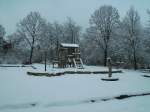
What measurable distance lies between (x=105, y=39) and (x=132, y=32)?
14.9 feet

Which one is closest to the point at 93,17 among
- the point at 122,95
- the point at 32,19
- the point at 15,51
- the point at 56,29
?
the point at 32,19

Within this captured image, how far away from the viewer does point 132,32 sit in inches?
1066

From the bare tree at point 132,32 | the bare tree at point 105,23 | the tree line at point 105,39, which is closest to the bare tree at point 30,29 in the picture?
the tree line at point 105,39

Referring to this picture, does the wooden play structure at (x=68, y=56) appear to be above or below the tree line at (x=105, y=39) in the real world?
below

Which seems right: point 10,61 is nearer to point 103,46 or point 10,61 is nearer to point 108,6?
point 103,46

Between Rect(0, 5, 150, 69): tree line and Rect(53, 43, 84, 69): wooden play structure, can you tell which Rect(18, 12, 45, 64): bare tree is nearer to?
Rect(0, 5, 150, 69): tree line

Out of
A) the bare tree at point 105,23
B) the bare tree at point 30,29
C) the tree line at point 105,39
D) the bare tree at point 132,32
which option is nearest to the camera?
the bare tree at point 132,32

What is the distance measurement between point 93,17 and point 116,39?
5.57 m

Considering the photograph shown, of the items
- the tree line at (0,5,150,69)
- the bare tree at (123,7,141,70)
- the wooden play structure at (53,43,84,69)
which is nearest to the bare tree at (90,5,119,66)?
the tree line at (0,5,150,69)

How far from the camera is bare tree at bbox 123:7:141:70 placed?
26.7m

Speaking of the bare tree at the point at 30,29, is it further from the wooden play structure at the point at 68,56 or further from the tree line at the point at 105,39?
the wooden play structure at the point at 68,56

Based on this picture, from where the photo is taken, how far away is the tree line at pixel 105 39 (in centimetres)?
2722

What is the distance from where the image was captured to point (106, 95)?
8.02m

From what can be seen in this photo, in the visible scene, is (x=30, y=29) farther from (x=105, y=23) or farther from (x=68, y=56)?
(x=105, y=23)
